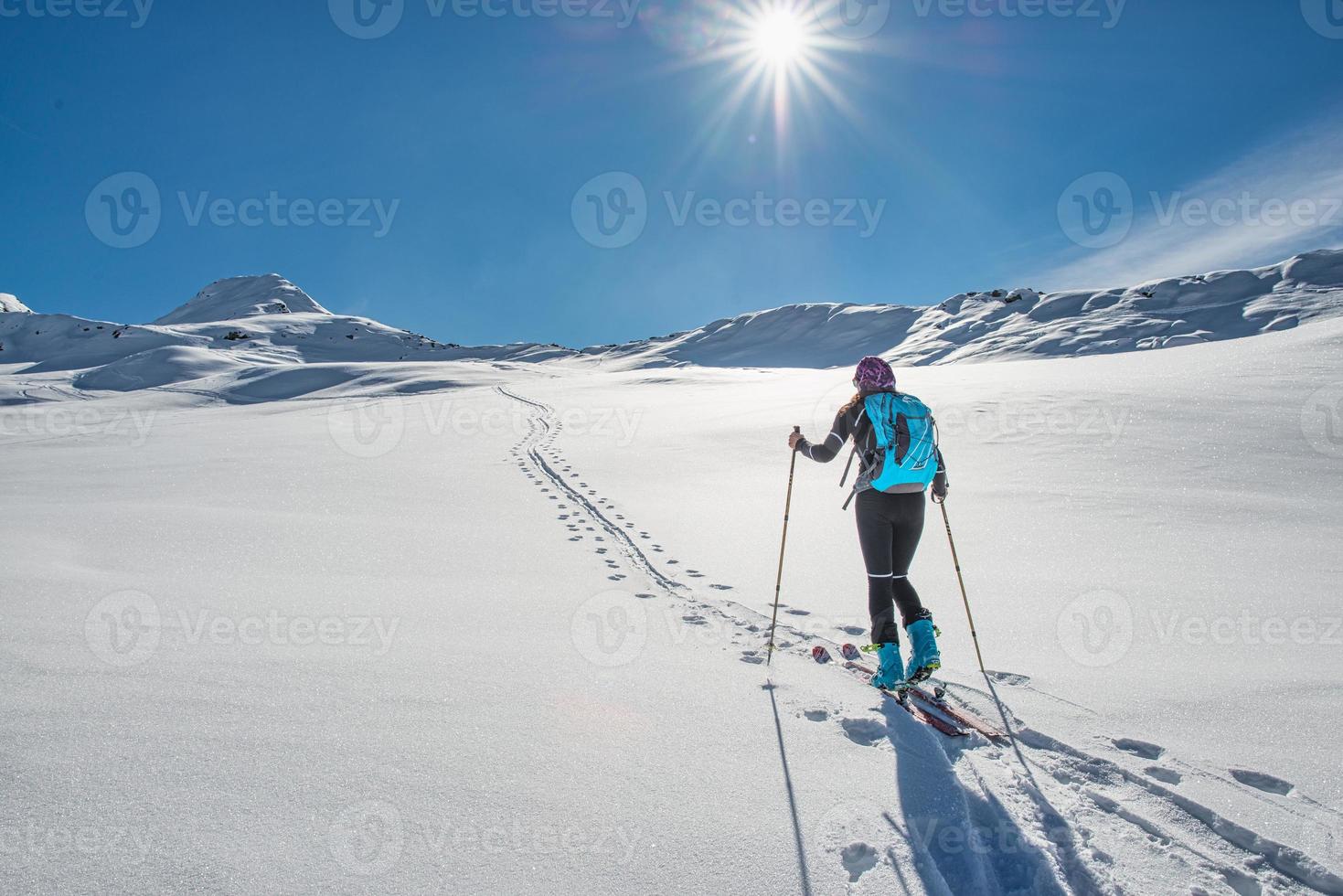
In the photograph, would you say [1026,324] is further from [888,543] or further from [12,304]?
[12,304]

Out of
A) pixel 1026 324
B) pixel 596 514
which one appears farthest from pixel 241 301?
pixel 596 514

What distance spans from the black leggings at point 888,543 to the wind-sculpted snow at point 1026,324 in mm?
70357

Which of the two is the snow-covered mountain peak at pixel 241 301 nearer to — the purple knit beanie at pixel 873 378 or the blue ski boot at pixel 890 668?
the purple knit beanie at pixel 873 378

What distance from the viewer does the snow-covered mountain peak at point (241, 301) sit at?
14538 centimetres

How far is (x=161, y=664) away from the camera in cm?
364

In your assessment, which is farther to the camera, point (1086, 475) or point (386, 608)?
point (1086, 475)

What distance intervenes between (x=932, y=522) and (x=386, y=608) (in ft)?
21.1

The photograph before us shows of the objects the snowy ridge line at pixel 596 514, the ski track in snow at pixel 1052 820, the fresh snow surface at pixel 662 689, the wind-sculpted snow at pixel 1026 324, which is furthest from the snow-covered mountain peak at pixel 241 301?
the ski track in snow at pixel 1052 820

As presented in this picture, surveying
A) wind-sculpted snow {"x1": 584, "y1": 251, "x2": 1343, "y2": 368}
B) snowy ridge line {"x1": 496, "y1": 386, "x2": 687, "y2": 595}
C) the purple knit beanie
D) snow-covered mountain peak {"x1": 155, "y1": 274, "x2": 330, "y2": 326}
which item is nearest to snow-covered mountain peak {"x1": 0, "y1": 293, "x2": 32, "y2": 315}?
snow-covered mountain peak {"x1": 155, "y1": 274, "x2": 330, "y2": 326}

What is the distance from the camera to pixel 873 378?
4.48m

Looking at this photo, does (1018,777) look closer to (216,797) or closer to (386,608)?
(216,797)

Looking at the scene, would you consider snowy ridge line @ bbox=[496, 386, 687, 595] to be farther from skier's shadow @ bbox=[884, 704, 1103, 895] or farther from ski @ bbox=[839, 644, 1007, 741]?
skier's shadow @ bbox=[884, 704, 1103, 895]

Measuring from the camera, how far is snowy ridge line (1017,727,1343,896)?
246cm

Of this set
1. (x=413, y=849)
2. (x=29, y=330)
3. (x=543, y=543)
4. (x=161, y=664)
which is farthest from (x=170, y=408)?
(x=29, y=330)
